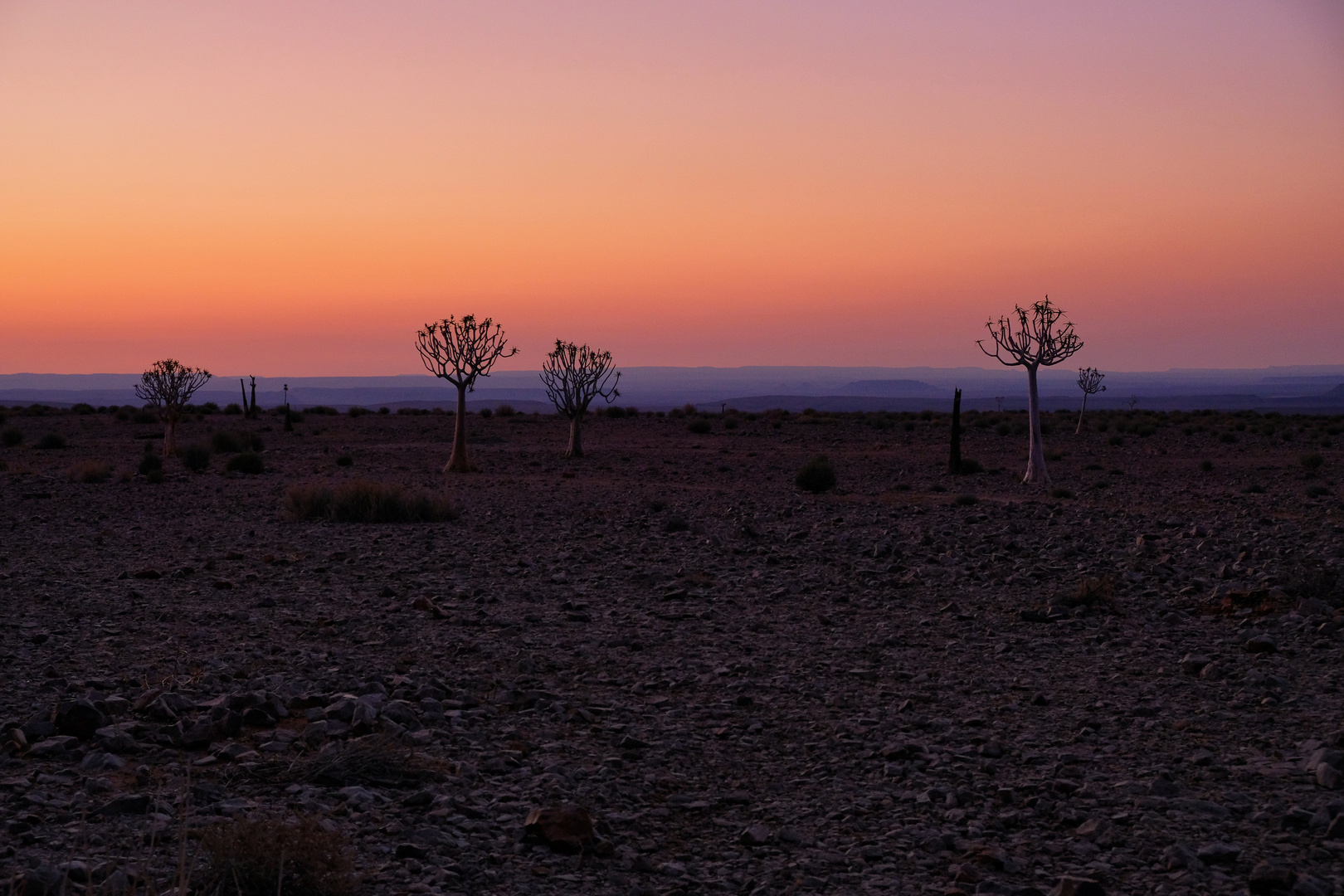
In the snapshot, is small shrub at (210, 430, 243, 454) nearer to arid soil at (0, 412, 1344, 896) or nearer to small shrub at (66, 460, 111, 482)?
small shrub at (66, 460, 111, 482)

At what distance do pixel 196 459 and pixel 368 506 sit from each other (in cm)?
1328

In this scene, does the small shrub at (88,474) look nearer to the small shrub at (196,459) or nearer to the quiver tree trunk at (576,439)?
the small shrub at (196,459)

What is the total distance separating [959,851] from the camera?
497 cm

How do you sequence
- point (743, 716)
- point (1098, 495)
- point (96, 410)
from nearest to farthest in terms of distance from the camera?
point (743, 716) → point (1098, 495) → point (96, 410)

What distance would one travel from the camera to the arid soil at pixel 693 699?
4812 millimetres

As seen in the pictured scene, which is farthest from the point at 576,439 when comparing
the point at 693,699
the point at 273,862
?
the point at 273,862

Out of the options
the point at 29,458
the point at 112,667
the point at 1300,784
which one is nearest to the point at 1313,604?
the point at 1300,784

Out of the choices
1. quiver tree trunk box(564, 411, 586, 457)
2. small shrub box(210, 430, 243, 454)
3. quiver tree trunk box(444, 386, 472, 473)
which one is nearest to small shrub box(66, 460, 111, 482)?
quiver tree trunk box(444, 386, 472, 473)

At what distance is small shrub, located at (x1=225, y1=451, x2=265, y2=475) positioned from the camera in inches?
1083

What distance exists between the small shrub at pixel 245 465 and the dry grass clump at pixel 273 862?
2493 cm

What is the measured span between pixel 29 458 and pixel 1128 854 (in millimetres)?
34822

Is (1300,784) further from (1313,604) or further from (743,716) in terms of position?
(1313,604)

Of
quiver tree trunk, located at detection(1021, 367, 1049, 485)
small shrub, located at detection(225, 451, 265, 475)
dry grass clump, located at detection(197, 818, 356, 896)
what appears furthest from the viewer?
small shrub, located at detection(225, 451, 265, 475)

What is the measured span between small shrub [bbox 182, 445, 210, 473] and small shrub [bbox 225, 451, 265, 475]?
0.90 m
